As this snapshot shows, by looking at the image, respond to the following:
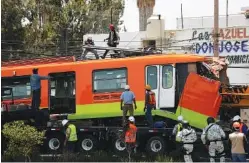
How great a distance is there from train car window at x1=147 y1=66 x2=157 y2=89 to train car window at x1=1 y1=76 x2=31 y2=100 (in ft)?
15.5

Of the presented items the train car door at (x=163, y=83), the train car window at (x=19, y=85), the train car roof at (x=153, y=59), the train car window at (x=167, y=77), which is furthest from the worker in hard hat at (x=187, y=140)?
the train car window at (x=19, y=85)

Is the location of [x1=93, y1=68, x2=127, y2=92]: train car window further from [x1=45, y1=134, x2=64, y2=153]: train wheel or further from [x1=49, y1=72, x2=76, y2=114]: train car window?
[x1=45, y1=134, x2=64, y2=153]: train wheel

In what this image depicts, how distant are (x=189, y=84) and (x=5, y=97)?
282 inches

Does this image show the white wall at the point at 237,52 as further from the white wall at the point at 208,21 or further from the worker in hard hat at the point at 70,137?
the worker in hard hat at the point at 70,137

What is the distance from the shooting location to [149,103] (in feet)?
58.7

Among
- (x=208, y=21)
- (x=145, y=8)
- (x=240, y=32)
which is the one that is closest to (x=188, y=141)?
(x=240, y=32)

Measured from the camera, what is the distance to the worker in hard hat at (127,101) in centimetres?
1759

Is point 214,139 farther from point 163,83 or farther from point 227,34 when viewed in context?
point 227,34

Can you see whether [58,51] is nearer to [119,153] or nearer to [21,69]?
[21,69]

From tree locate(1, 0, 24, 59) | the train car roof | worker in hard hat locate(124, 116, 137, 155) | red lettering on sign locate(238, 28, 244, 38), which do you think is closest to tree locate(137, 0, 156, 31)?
tree locate(1, 0, 24, 59)

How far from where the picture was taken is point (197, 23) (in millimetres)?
41875

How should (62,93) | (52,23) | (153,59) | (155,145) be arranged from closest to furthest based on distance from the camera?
(155,145) → (153,59) → (62,93) → (52,23)

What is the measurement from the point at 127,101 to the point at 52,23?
23120mm

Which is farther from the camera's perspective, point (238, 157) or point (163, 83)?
point (163, 83)
